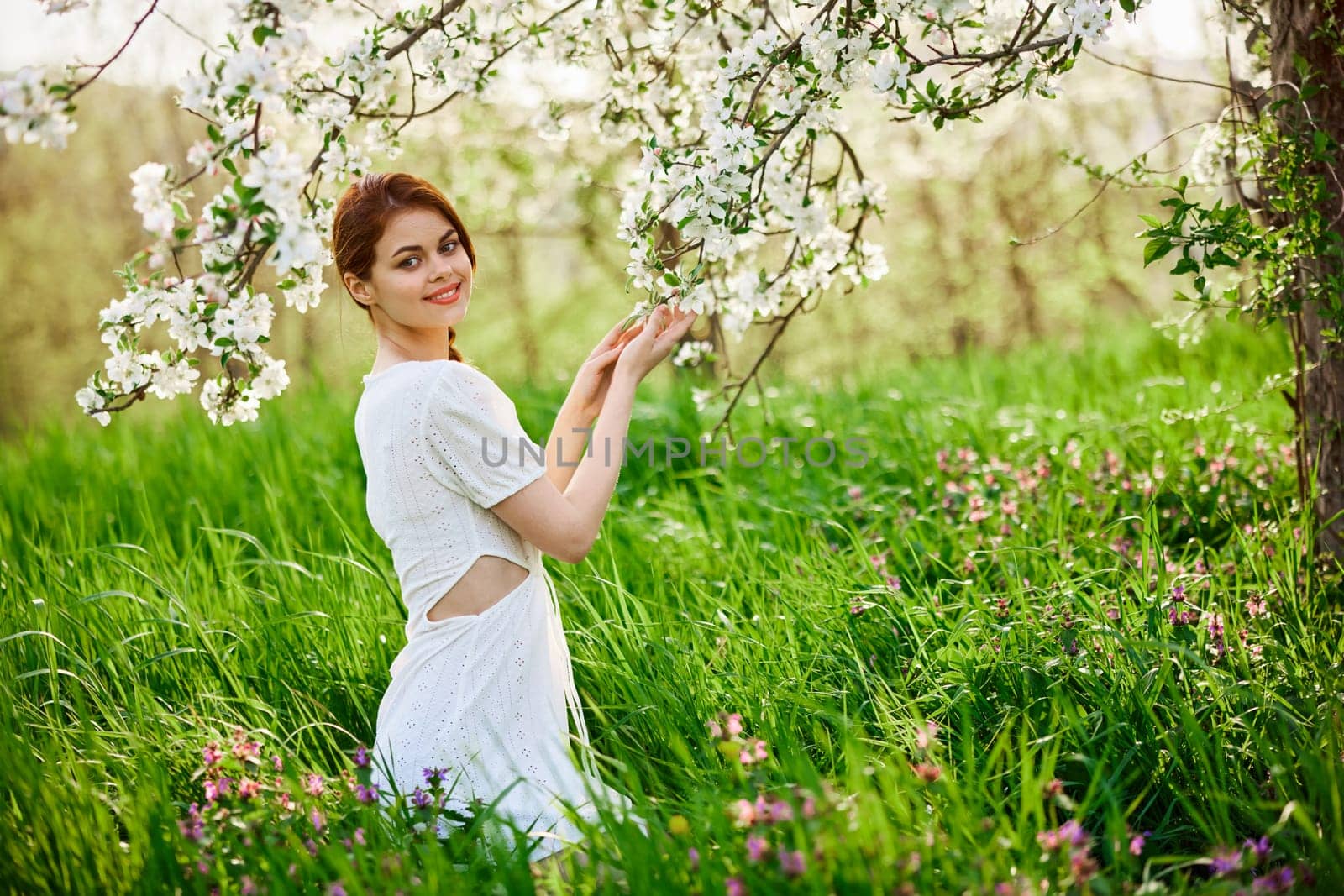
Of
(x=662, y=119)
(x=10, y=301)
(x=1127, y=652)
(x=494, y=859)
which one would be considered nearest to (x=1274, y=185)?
(x=1127, y=652)

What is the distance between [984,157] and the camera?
13500 mm

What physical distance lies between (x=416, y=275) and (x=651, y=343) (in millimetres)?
522

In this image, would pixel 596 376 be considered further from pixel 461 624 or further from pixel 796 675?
pixel 796 675

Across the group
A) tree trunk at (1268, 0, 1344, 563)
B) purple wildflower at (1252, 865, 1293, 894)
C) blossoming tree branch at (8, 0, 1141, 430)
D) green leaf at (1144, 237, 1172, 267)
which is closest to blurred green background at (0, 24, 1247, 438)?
blossoming tree branch at (8, 0, 1141, 430)

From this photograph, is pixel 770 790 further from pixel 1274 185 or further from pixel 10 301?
pixel 10 301

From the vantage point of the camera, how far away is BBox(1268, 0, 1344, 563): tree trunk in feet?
8.35

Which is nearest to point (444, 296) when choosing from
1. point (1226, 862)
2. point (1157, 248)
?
point (1157, 248)

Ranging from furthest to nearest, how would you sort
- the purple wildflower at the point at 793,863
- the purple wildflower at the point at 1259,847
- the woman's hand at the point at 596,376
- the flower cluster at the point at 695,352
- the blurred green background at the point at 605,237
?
the blurred green background at the point at 605,237 → the flower cluster at the point at 695,352 → the woman's hand at the point at 596,376 → the purple wildflower at the point at 1259,847 → the purple wildflower at the point at 793,863

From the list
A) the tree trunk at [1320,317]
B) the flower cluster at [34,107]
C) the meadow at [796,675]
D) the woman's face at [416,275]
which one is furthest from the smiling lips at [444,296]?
the tree trunk at [1320,317]

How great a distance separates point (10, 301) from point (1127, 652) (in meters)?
16.9

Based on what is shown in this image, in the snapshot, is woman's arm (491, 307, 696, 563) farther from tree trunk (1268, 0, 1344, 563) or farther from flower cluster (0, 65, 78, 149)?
tree trunk (1268, 0, 1344, 563)

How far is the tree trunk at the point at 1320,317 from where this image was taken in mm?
Result: 2545

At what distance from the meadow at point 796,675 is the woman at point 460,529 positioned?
0.15 metres

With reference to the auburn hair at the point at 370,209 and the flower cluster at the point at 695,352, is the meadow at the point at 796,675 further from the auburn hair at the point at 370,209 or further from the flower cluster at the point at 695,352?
the auburn hair at the point at 370,209
